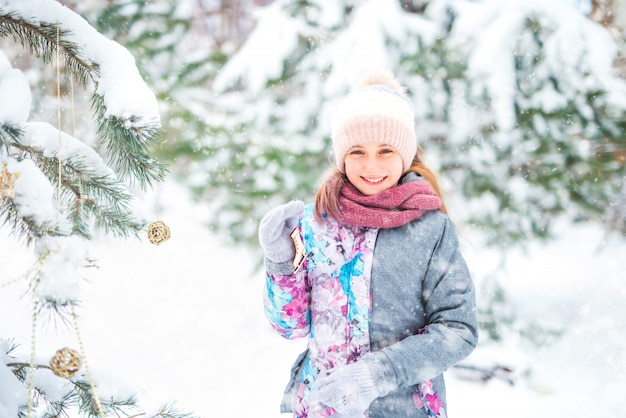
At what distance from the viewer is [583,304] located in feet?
13.0

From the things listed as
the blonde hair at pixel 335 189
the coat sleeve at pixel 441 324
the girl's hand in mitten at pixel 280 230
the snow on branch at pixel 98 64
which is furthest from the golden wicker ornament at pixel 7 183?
the coat sleeve at pixel 441 324

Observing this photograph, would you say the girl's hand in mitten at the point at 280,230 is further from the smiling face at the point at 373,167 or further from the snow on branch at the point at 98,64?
the snow on branch at the point at 98,64

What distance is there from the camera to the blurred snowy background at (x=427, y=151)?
3256 millimetres

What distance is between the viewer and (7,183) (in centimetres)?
→ 98

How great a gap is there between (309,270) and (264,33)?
92.3 inches

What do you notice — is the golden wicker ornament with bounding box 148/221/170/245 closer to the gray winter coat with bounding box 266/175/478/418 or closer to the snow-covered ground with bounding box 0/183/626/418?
the gray winter coat with bounding box 266/175/478/418

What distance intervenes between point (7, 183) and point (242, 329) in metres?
3.29

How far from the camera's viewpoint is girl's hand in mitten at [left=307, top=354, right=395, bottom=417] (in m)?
1.30

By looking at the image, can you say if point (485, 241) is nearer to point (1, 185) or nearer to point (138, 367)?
point (138, 367)

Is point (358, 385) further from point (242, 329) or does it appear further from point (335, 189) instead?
point (242, 329)

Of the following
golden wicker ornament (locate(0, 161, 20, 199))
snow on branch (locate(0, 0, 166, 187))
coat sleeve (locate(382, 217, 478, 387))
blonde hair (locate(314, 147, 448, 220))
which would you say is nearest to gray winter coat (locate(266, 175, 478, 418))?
coat sleeve (locate(382, 217, 478, 387))

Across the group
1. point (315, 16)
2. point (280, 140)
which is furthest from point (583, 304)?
point (315, 16)

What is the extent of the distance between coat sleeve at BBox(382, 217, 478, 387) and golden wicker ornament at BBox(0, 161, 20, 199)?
993mm

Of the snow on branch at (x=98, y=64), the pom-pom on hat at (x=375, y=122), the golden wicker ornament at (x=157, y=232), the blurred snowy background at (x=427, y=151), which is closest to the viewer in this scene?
the snow on branch at (x=98, y=64)
